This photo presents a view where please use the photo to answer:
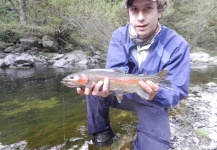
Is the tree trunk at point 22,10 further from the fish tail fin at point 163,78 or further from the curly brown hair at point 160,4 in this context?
the fish tail fin at point 163,78

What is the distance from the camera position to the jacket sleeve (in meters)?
2.46

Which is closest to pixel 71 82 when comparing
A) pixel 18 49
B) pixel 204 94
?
pixel 204 94

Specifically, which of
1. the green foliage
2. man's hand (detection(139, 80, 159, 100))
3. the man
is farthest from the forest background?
man's hand (detection(139, 80, 159, 100))

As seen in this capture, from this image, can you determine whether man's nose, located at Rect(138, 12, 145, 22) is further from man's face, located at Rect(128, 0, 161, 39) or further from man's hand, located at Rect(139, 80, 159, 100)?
man's hand, located at Rect(139, 80, 159, 100)

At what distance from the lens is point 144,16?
268 centimetres

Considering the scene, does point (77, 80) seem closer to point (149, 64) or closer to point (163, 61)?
point (149, 64)

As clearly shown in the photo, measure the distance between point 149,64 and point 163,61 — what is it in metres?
0.16

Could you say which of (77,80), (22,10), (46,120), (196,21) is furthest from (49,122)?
(196,21)

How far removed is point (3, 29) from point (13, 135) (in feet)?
46.7

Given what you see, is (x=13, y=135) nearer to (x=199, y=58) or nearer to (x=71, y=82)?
(x=71, y=82)

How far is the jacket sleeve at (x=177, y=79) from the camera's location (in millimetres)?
2463

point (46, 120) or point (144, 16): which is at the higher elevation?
point (144, 16)

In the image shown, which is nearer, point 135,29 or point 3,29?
point 135,29

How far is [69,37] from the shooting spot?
1766 centimetres
